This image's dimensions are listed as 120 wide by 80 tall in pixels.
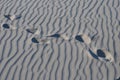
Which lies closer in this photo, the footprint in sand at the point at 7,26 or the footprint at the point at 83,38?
the footprint at the point at 83,38

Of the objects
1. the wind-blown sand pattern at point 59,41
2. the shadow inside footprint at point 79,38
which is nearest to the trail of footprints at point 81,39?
the shadow inside footprint at point 79,38

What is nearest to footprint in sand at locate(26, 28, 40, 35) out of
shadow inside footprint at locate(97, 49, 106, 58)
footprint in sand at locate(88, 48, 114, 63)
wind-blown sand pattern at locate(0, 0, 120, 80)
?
wind-blown sand pattern at locate(0, 0, 120, 80)

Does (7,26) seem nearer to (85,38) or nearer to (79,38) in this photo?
(79,38)

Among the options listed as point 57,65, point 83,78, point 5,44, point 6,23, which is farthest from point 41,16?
point 83,78

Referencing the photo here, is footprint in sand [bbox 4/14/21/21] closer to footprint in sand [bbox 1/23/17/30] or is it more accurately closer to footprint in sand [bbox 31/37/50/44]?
footprint in sand [bbox 1/23/17/30]

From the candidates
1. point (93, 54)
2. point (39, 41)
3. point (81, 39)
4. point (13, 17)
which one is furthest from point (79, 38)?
point (13, 17)

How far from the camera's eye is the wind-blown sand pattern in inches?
258

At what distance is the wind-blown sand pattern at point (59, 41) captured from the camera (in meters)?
6.55

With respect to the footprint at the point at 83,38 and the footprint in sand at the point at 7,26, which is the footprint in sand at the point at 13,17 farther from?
the footprint at the point at 83,38

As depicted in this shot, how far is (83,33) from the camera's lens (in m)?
7.89

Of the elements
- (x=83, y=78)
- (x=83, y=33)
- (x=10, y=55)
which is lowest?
(x=83, y=78)

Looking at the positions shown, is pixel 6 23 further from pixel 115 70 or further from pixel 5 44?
pixel 115 70

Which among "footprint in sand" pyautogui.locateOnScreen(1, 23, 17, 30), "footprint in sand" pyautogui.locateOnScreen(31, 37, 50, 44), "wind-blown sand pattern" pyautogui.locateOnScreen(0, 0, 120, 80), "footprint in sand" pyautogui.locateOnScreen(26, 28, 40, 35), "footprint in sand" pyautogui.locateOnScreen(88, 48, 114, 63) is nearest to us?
"wind-blown sand pattern" pyautogui.locateOnScreen(0, 0, 120, 80)

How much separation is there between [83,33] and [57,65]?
156cm
